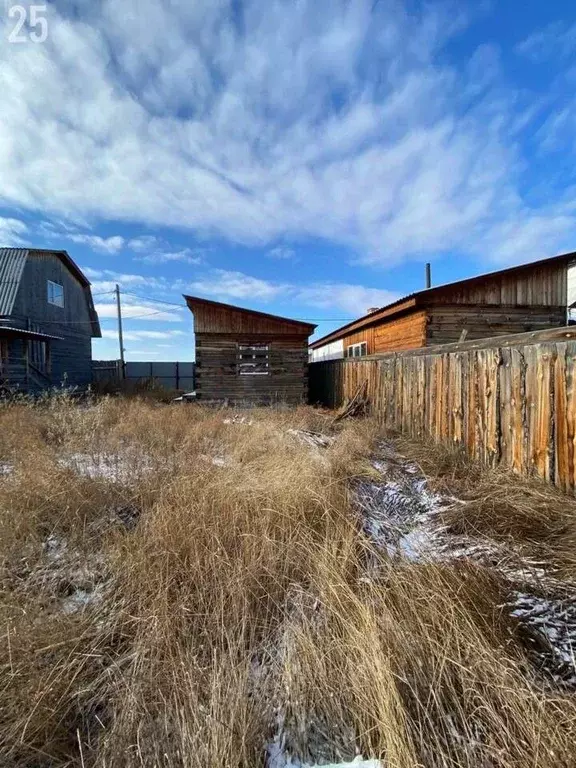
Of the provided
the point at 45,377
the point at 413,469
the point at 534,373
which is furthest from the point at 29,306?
the point at 534,373

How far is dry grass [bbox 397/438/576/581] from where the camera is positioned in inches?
99.8

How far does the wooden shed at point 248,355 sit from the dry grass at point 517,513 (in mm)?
8862

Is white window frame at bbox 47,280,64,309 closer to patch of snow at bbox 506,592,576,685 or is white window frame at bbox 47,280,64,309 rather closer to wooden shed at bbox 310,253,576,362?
wooden shed at bbox 310,253,576,362

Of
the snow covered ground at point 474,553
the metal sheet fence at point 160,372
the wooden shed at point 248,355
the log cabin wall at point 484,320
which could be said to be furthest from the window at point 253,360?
the metal sheet fence at point 160,372

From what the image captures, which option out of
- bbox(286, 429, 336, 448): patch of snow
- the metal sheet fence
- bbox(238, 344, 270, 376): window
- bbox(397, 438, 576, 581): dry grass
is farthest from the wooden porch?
bbox(397, 438, 576, 581): dry grass

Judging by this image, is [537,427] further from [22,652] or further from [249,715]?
[22,652]

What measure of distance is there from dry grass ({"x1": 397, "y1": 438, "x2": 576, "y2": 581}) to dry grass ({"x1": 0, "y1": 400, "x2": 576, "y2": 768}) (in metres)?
0.75

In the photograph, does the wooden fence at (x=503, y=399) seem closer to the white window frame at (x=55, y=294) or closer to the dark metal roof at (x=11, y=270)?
the dark metal roof at (x=11, y=270)

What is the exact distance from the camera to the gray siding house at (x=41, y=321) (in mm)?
14188

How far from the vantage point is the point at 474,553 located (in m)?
2.50

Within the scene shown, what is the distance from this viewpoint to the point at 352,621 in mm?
1762

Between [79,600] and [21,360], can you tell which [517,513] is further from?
[21,360]

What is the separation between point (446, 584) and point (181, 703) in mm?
1447

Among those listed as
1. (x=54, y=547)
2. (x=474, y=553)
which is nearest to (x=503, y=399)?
(x=474, y=553)
